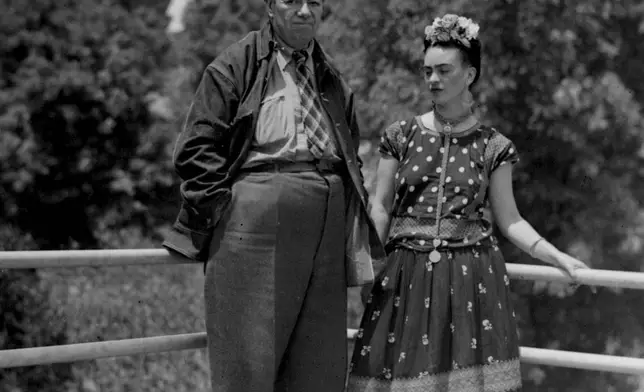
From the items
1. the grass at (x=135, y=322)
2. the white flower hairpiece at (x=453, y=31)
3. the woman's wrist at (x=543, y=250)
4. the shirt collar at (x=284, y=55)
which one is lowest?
the grass at (x=135, y=322)

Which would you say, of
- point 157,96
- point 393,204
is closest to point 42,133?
point 157,96

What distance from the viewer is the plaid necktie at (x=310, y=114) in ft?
9.89

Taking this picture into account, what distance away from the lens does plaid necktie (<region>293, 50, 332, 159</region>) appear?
3.01 m

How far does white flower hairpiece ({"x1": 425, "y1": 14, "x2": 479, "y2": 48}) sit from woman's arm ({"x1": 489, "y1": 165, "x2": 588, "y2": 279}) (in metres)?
0.43

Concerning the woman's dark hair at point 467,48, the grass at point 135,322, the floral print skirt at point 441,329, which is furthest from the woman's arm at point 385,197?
the grass at point 135,322

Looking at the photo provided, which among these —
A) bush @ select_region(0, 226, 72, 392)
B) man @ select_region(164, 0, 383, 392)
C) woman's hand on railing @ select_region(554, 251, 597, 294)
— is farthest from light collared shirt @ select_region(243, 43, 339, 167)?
bush @ select_region(0, 226, 72, 392)

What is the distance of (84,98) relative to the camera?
557 inches

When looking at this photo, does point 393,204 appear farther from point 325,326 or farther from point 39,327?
point 39,327

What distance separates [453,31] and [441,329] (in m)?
0.93

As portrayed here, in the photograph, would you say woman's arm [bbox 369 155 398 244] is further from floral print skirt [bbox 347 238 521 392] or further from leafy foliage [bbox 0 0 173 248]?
leafy foliage [bbox 0 0 173 248]

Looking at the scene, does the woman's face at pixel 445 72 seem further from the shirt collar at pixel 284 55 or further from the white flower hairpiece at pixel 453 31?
the shirt collar at pixel 284 55

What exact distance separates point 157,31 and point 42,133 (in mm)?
2400

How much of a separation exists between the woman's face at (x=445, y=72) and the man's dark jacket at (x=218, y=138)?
36cm

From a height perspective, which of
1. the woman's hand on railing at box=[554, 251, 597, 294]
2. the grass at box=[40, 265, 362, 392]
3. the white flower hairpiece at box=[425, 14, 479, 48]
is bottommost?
the grass at box=[40, 265, 362, 392]
